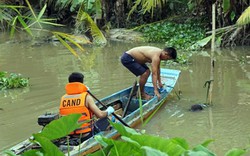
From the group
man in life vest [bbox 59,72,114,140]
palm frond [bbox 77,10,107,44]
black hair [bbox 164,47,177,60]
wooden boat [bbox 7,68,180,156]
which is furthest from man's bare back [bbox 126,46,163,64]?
man in life vest [bbox 59,72,114,140]

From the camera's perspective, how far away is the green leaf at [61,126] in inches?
82.7

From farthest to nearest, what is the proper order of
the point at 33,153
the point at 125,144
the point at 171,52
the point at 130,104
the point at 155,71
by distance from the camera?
the point at 130,104
the point at 155,71
the point at 171,52
the point at 33,153
the point at 125,144

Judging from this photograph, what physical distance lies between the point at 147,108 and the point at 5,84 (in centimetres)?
404

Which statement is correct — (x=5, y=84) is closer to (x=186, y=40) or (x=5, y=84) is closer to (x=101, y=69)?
(x=101, y=69)

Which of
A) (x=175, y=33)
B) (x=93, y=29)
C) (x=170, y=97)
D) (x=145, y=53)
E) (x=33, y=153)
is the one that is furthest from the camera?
(x=175, y=33)

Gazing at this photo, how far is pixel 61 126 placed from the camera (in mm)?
2117

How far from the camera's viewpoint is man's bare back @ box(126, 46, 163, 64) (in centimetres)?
841

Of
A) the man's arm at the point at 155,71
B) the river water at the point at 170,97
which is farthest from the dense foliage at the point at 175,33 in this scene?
the man's arm at the point at 155,71

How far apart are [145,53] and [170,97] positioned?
135 cm

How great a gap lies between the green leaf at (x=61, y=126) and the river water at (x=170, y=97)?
2.98 meters

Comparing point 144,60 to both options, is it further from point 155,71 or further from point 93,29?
point 93,29

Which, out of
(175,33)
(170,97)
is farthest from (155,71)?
(175,33)

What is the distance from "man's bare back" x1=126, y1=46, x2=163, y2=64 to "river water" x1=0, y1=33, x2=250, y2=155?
0.97m

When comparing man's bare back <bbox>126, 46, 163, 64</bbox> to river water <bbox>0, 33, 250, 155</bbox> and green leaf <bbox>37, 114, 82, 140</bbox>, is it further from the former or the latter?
green leaf <bbox>37, 114, 82, 140</bbox>
